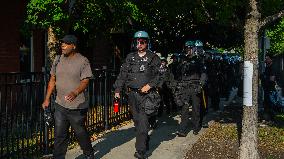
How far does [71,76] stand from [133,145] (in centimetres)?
250

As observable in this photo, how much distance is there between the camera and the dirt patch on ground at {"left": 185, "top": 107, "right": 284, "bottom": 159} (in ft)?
26.3

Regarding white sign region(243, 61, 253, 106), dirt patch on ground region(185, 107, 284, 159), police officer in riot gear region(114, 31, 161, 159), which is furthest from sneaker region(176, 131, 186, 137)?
white sign region(243, 61, 253, 106)

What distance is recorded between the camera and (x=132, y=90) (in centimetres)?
771

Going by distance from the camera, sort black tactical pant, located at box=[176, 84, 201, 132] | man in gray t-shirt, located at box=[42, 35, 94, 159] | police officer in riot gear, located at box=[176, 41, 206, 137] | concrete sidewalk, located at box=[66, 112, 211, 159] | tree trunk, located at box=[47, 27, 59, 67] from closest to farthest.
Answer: man in gray t-shirt, located at box=[42, 35, 94, 159]
concrete sidewalk, located at box=[66, 112, 211, 159]
black tactical pant, located at box=[176, 84, 201, 132]
police officer in riot gear, located at box=[176, 41, 206, 137]
tree trunk, located at box=[47, 27, 59, 67]

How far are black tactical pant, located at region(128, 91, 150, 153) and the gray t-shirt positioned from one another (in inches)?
45.7

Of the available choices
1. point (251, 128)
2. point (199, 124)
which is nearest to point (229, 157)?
point (251, 128)

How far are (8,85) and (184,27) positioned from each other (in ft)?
54.9

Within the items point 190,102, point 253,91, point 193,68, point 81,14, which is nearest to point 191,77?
point 193,68

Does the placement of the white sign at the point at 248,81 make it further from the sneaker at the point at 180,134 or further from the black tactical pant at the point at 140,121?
the sneaker at the point at 180,134

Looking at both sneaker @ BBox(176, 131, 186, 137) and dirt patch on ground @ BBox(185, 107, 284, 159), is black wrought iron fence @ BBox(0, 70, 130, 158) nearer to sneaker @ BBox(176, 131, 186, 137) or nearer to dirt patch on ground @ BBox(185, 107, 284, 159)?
dirt patch on ground @ BBox(185, 107, 284, 159)

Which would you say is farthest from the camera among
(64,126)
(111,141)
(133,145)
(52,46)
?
(52,46)

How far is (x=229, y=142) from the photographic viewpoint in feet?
29.8

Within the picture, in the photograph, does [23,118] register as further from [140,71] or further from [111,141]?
[111,141]

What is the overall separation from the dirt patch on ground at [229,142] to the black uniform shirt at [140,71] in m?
1.37
